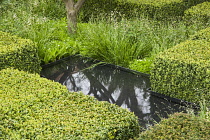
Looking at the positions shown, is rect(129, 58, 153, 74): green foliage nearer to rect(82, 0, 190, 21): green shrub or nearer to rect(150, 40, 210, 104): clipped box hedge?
rect(150, 40, 210, 104): clipped box hedge

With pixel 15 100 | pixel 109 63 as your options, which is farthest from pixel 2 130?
pixel 109 63

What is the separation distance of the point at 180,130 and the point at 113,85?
3.43m

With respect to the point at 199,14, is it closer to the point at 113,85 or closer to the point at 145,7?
the point at 145,7

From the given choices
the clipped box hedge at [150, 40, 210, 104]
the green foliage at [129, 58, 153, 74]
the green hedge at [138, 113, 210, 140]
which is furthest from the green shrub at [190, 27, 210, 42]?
the green hedge at [138, 113, 210, 140]

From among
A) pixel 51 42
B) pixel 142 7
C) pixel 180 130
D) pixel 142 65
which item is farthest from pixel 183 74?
pixel 142 7

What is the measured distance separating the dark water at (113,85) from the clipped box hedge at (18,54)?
2.30 feet

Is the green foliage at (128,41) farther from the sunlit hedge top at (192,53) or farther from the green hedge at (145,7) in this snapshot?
the green hedge at (145,7)

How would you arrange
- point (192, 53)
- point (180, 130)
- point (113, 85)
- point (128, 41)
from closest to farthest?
point (180, 130)
point (192, 53)
point (113, 85)
point (128, 41)

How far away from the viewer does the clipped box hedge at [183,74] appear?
559 cm

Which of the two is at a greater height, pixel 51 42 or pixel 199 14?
pixel 199 14

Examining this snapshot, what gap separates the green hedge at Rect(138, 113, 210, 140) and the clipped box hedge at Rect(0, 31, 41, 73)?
369 centimetres

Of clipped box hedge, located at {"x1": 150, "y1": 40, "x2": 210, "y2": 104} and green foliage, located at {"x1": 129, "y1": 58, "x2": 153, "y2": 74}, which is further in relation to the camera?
green foliage, located at {"x1": 129, "y1": 58, "x2": 153, "y2": 74}

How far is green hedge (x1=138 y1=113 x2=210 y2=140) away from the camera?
3.19 meters

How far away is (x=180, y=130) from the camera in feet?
10.9
